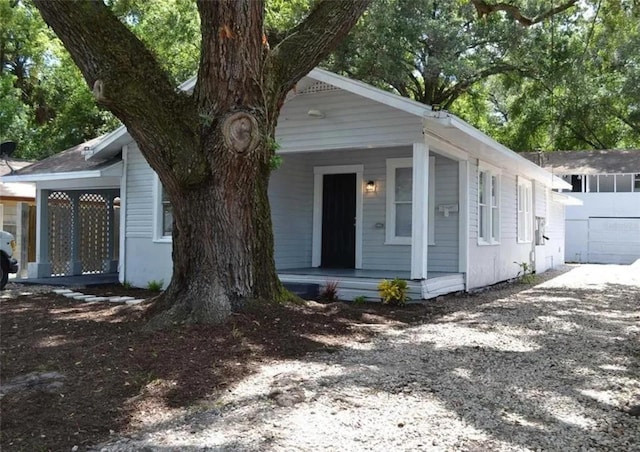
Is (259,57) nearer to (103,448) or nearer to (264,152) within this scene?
(264,152)

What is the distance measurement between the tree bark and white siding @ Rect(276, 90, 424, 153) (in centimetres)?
351

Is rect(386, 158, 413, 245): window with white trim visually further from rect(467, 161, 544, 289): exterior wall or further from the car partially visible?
the car partially visible

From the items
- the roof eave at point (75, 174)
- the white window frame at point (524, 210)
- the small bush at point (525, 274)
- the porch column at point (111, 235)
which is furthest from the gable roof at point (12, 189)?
the small bush at point (525, 274)

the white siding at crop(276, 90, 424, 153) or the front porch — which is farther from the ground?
the white siding at crop(276, 90, 424, 153)

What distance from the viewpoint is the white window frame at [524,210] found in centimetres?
1539

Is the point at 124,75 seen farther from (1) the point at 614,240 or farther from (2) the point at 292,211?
(1) the point at 614,240

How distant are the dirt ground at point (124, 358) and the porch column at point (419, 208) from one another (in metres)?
1.52

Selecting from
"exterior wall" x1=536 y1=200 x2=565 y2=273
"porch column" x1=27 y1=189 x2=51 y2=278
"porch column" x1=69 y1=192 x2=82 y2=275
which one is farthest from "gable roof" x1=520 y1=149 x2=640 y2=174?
"porch column" x1=27 y1=189 x2=51 y2=278

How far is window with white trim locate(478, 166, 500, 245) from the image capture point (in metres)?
12.5

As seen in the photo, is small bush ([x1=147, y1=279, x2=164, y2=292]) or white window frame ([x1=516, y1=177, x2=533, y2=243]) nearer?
small bush ([x1=147, y1=279, x2=164, y2=292])

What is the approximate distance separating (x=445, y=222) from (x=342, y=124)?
9.74ft

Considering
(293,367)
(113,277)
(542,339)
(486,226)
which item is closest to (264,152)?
(293,367)

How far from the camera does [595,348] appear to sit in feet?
21.2

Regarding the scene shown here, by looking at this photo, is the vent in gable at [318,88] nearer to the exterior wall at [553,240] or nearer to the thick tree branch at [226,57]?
the thick tree branch at [226,57]
